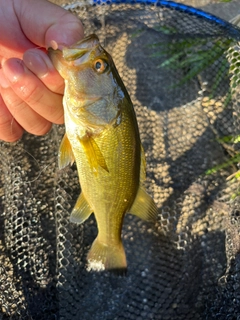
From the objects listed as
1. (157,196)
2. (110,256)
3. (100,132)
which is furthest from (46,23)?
(157,196)

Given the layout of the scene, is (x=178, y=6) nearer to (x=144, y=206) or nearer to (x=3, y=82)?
(x=3, y=82)

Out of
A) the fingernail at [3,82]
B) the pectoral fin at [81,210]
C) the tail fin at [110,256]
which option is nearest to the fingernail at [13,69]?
the fingernail at [3,82]

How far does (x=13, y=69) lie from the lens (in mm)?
1765

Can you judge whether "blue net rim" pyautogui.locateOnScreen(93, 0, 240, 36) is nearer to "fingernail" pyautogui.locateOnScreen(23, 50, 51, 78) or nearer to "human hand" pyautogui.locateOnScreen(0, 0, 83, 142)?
"human hand" pyautogui.locateOnScreen(0, 0, 83, 142)

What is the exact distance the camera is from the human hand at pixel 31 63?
1.79 meters

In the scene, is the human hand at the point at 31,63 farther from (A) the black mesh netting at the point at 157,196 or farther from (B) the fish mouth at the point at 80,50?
(A) the black mesh netting at the point at 157,196

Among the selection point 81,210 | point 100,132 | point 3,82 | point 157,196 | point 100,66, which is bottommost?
point 157,196

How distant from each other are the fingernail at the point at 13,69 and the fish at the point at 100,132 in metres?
0.18

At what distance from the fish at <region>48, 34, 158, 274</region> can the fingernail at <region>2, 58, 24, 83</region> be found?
0.18 m

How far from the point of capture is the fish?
5.54 ft

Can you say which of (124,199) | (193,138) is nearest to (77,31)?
(124,199)

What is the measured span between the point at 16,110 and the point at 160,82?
4.40 ft

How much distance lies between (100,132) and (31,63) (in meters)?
0.46

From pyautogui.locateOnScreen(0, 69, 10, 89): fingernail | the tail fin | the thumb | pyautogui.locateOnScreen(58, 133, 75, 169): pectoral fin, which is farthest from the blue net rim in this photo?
the tail fin
